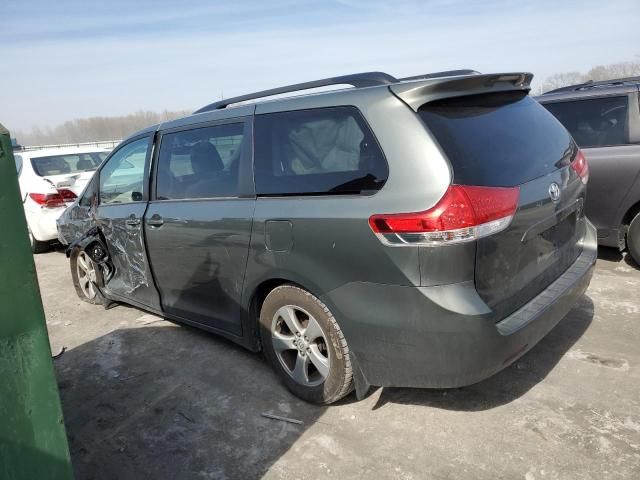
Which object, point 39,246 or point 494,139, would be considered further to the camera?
point 39,246

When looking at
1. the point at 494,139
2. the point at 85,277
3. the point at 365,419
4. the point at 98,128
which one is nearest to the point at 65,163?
the point at 85,277

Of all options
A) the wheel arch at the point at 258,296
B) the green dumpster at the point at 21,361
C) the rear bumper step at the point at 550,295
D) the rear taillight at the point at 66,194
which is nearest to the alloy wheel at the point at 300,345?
the wheel arch at the point at 258,296

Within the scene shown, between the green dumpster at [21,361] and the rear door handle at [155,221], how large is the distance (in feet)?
6.66

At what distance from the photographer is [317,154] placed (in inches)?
108

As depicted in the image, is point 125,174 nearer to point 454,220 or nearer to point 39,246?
point 454,220

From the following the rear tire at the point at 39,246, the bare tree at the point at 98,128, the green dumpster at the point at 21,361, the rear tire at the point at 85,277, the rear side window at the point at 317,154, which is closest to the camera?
the green dumpster at the point at 21,361

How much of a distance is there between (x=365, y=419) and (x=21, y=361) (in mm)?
1796

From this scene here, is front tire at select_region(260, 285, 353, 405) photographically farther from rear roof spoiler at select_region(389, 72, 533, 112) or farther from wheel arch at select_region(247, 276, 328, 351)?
rear roof spoiler at select_region(389, 72, 533, 112)

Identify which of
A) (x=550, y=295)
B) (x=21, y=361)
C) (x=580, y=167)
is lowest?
(x=550, y=295)

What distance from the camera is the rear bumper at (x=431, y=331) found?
7.43ft

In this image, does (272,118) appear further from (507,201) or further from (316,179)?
(507,201)

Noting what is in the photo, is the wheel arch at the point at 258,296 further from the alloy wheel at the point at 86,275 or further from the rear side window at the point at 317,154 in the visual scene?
the alloy wheel at the point at 86,275

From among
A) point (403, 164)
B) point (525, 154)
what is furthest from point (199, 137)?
point (525, 154)

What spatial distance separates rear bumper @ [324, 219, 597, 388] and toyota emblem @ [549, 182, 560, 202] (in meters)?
0.53
